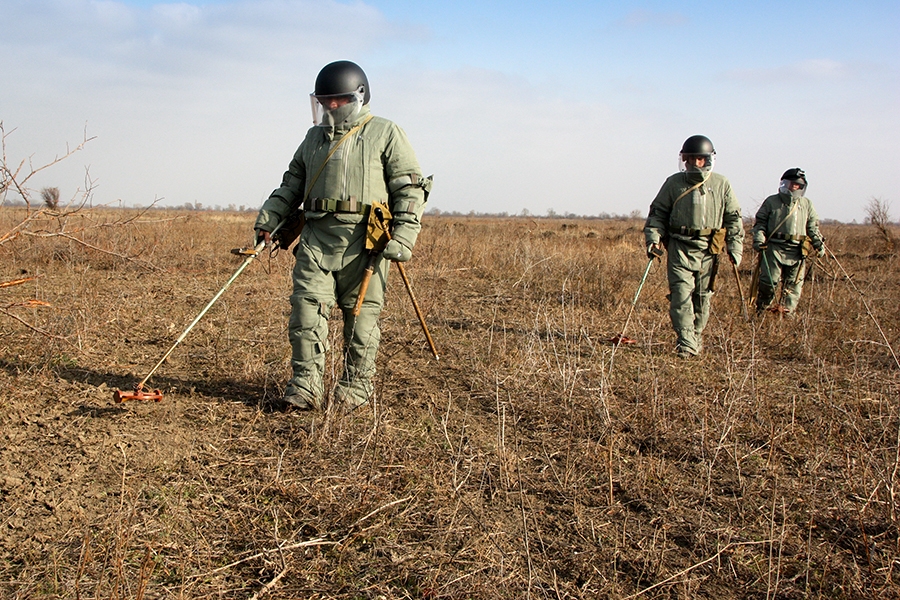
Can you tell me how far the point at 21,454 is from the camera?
144 inches

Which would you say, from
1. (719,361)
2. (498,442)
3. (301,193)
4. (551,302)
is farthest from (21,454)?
(551,302)

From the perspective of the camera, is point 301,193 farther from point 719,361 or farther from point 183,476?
point 719,361

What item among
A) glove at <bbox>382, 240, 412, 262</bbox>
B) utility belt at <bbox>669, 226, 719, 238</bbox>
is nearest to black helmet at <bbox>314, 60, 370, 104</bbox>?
glove at <bbox>382, 240, 412, 262</bbox>

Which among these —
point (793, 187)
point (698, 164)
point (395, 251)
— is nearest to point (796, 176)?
point (793, 187)

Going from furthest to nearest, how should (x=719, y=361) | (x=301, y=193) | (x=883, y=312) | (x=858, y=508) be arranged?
1. (x=883, y=312)
2. (x=719, y=361)
3. (x=301, y=193)
4. (x=858, y=508)

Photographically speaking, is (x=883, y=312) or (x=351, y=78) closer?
(x=351, y=78)

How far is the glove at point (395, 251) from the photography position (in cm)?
434

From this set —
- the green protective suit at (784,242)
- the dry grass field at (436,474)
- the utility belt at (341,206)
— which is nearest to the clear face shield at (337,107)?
the utility belt at (341,206)

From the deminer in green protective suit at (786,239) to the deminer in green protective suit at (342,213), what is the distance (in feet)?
20.1

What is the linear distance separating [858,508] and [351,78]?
143 inches

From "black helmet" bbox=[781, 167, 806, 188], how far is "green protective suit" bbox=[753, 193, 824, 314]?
20cm

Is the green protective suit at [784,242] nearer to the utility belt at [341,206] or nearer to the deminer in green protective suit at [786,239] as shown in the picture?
the deminer in green protective suit at [786,239]

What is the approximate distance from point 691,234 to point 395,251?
3.67m

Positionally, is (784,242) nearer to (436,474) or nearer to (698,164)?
(698,164)
